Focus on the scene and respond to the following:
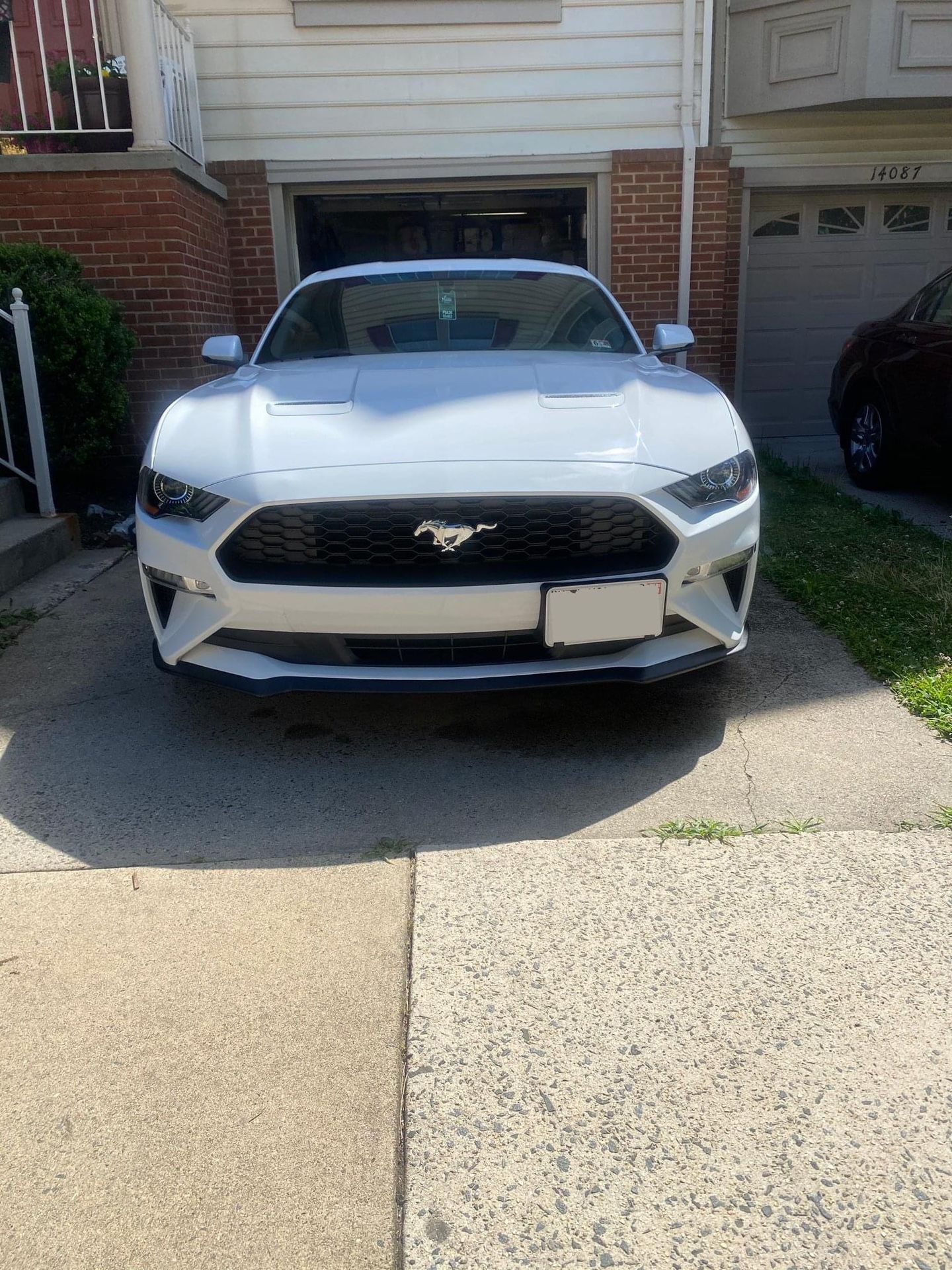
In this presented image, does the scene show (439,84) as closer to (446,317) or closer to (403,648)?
(446,317)

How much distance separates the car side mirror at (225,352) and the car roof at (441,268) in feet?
2.12

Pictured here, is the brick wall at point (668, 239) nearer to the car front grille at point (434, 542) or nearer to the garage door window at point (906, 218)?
the garage door window at point (906, 218)

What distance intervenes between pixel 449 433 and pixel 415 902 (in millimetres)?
1352

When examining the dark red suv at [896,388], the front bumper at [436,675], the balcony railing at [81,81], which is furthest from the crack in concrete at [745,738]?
the balcony railing at [81,81]

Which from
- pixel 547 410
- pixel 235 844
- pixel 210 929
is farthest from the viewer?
pixel 547 410

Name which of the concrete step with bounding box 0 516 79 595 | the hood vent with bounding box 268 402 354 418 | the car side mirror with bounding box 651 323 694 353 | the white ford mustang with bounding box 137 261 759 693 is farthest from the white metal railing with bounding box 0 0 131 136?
the white ford mustang with bounding box 137 261 759 693

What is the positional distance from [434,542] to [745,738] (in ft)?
3.76

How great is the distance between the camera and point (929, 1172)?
1600 mm

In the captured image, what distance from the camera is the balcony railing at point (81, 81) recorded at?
22.8 feet

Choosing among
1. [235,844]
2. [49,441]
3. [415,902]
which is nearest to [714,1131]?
[415,902]

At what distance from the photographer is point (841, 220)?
385 inches

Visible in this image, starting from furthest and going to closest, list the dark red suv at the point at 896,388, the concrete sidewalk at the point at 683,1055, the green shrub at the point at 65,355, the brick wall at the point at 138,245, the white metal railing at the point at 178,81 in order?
the white metal railing at the point at 178,81 → the brick wall at the point at 138,245 → the dark red suv at the point at 896,388 → the green shrub at the point at 65,355 → the concrete sidewalk at the point at 683,1055

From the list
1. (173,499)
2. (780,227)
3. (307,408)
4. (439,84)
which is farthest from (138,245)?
(780,227)

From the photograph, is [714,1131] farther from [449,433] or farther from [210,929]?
[449,433]
